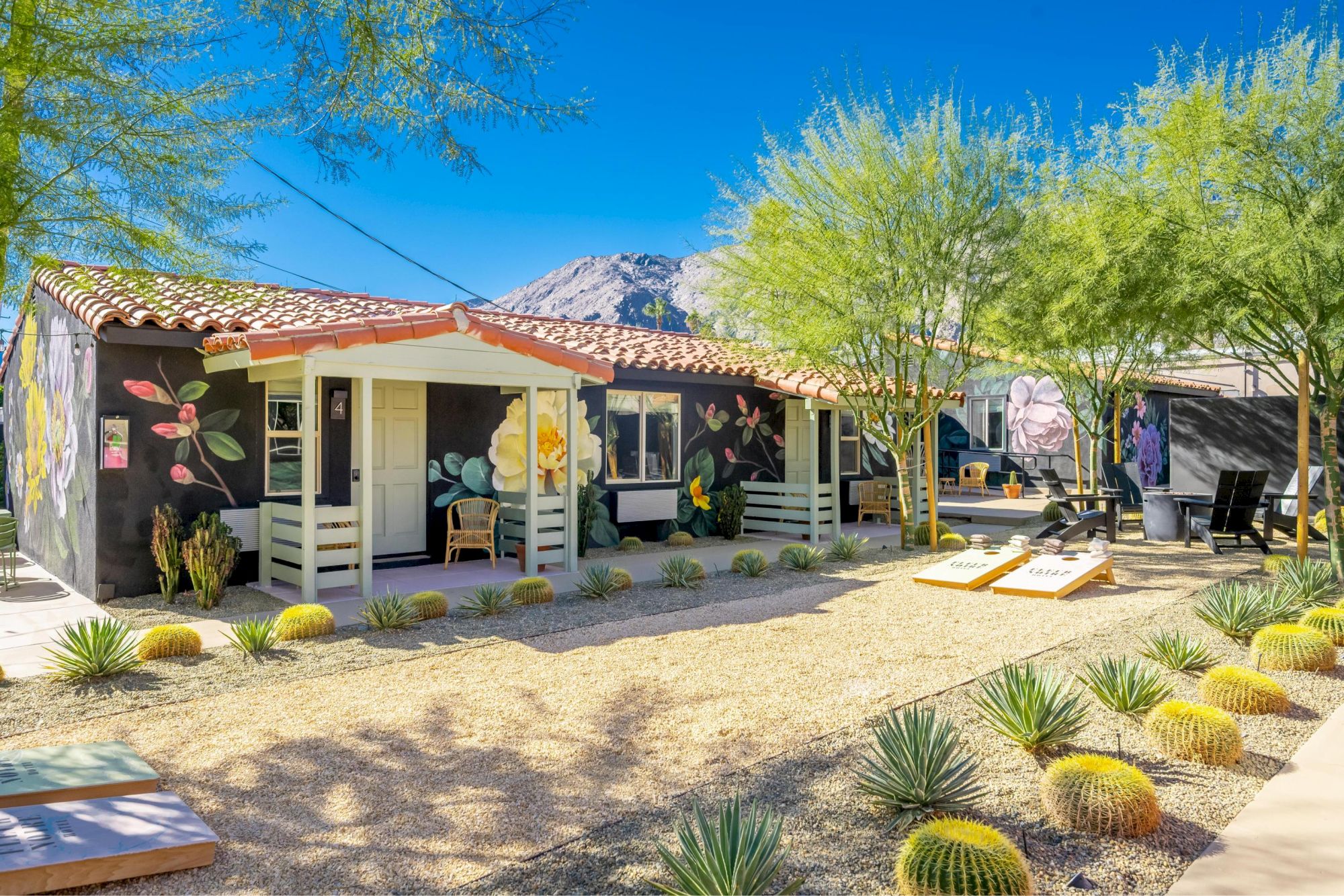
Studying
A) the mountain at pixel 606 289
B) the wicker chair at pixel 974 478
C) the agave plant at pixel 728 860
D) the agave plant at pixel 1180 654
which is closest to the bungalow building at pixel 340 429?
the agave plant at pixel 728 860

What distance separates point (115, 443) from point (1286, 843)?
962 centimetres

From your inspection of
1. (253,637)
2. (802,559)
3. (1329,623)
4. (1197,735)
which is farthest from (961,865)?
(802,559)

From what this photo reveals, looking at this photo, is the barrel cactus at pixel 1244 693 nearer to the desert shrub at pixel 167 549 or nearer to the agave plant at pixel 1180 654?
the agave plant at pixel 1180 654

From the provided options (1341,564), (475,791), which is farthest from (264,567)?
(1341,564)

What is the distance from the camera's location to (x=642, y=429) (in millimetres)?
13406

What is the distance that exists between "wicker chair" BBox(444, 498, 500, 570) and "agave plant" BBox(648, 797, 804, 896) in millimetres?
7917

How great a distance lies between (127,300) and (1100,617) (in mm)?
10177

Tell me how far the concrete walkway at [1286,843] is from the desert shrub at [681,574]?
5.92 metres

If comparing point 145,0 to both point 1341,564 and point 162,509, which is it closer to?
point 162,509

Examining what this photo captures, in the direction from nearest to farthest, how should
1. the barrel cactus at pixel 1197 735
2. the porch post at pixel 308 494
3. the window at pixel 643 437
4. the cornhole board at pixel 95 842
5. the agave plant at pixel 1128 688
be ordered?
1. the cornhole board at pixel 95 842
2. the barrel cactus at pixel 1197 735
3. the agave plant at pixel 1128 688
4. the porch post at pixel 308 494
5. the window at pixel 643 437

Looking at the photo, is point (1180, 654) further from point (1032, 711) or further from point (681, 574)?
point (681, 574)

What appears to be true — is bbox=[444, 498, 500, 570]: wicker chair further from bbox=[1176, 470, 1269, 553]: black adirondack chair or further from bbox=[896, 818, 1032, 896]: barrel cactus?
bbox=[1176, 470, 1269, 553]: black adirondack chair

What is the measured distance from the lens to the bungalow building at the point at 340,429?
27.4ft

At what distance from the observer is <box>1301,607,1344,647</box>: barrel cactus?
6457 millimetres
